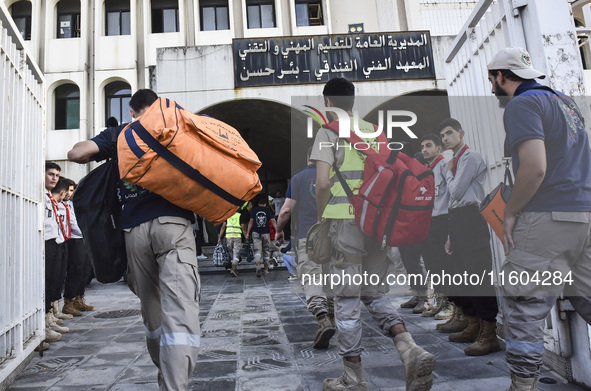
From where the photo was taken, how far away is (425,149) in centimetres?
459

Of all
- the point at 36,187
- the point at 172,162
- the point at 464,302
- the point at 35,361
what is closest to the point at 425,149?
the point at 464,302

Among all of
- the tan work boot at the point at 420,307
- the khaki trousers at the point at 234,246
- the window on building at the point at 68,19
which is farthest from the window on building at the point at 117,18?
the tan work boot at the point at 420,307

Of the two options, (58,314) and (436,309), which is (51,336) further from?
(436,309)

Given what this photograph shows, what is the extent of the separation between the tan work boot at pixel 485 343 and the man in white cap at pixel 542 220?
1.06 meters

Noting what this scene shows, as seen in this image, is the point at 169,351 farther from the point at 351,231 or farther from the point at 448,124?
the point at 448,124

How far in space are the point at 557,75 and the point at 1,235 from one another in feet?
13.4

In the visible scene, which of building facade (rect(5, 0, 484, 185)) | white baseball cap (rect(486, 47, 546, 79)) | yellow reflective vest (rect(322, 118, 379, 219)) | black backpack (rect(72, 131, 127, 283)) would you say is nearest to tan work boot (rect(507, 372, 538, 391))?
yellow reflective vest (rect(322, 118, 379, 219))

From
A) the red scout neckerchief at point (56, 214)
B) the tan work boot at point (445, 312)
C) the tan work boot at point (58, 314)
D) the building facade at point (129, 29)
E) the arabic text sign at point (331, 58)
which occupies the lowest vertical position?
the tan work boot at point (445, 312)

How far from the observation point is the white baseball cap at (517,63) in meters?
2.24

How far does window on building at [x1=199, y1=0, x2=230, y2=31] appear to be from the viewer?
1728 centimetres

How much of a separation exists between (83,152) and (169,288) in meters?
0.90

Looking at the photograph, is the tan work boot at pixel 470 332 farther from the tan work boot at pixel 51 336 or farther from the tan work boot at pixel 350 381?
the tan work boot at pixel 51 336

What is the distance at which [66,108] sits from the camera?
52.4ft

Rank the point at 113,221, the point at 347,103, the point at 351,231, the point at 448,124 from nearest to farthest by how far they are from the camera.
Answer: the point at 113,221, the point at 351,231, the point at 347,103, the point at 448,124
